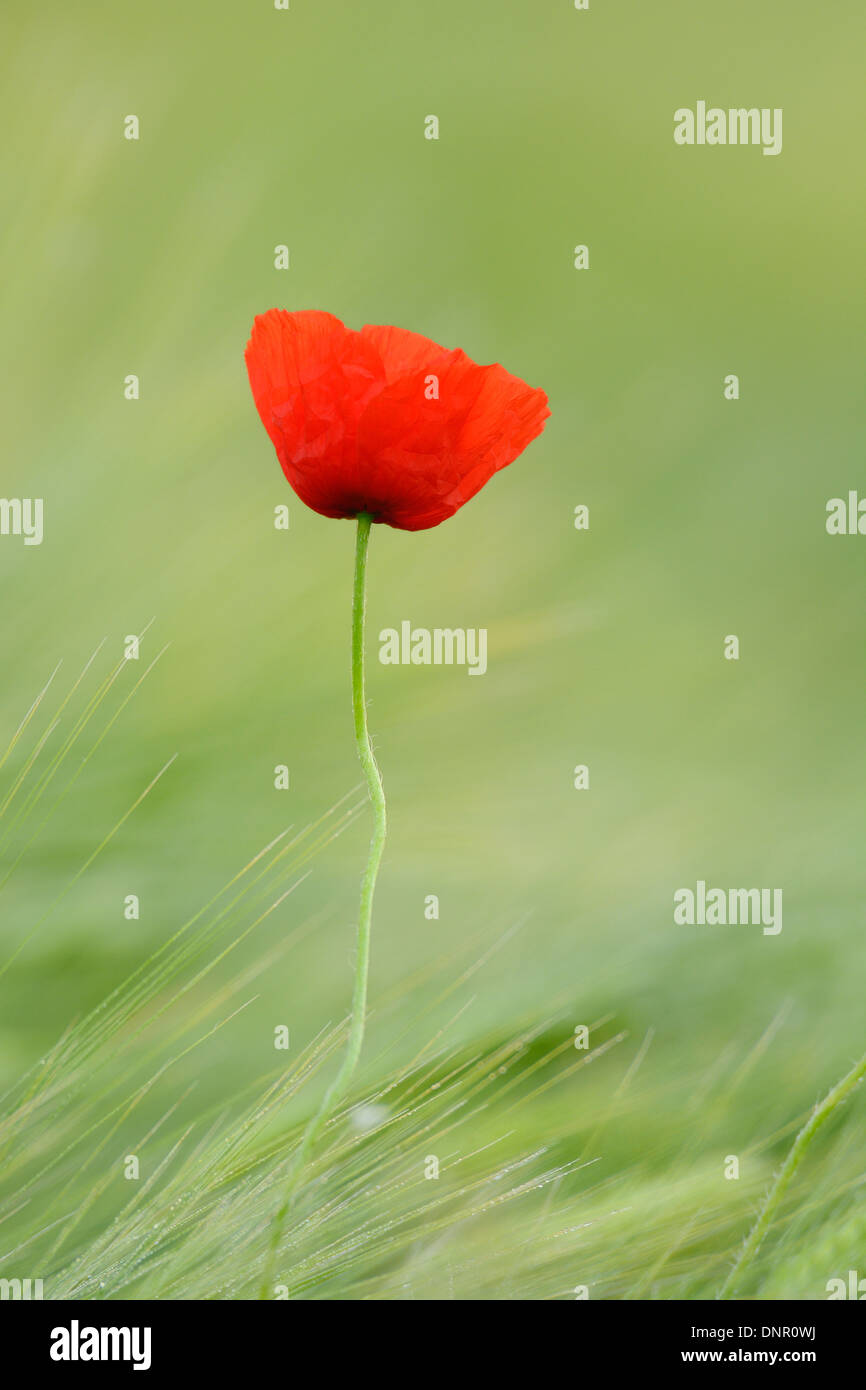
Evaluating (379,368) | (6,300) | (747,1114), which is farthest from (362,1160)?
(6,300)

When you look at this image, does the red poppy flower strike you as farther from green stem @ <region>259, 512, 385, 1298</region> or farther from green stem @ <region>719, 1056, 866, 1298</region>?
green stem @ <region>719, 1056, 866, 1298</region>

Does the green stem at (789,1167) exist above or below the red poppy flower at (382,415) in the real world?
below

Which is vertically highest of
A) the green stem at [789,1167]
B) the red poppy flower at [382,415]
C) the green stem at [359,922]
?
the red poppy flower at [382,415]

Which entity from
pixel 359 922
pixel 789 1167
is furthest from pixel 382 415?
pixel 789 1167

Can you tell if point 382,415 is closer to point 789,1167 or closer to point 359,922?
point 359,922

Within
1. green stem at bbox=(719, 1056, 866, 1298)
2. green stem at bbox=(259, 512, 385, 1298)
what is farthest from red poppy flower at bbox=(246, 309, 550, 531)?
green stem at bbox=(719, 1056, 866, 1298)

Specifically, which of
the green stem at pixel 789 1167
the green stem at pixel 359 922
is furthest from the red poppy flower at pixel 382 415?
the green stem at pixel 789 1167

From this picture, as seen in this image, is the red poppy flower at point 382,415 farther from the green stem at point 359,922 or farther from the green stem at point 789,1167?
the green stem at point 789,1167
